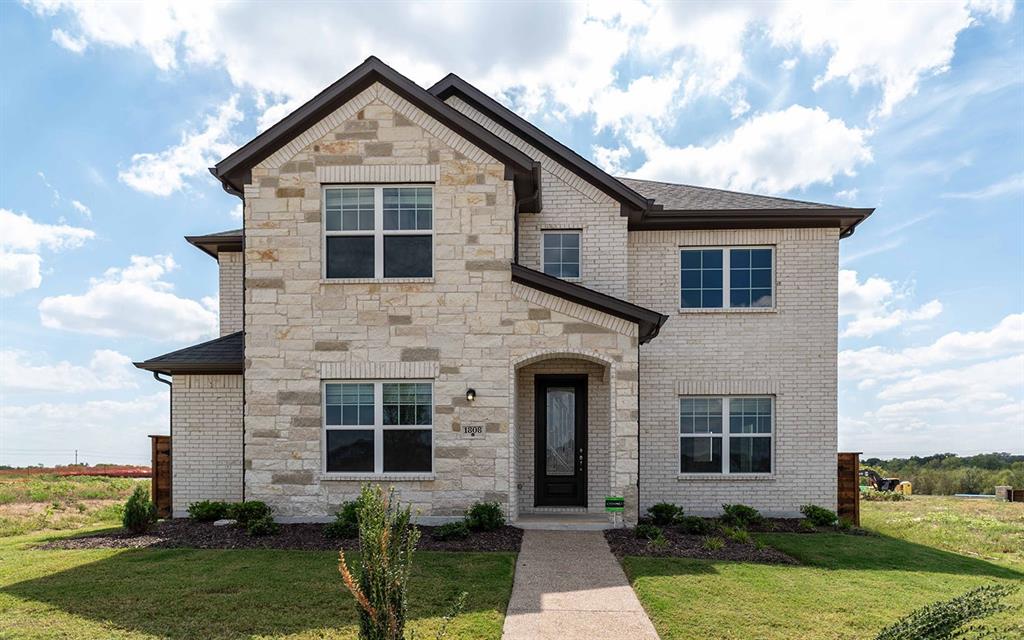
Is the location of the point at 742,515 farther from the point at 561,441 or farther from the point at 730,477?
the point at 561,441

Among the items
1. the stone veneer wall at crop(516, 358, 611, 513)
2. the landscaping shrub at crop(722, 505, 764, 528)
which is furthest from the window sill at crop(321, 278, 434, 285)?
the landscaping shrub at crop(722, 505, 764, 528)

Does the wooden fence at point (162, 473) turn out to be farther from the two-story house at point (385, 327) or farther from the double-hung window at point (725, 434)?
the double-hung window at point (725, 434)

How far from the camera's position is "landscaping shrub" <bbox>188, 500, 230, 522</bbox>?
12547mm

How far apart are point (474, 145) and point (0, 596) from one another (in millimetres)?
9242

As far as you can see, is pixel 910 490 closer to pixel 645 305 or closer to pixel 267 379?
pixel 645 305

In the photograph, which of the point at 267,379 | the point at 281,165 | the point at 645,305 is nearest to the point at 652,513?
the point at 645,305

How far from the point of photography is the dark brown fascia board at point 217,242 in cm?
1591

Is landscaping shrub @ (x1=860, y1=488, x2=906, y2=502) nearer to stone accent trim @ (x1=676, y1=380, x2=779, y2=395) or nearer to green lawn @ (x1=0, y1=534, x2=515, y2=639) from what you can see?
stone accent trim @ (x1=676, y1=380, x2=779, y2=395)

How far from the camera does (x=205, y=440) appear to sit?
13648 mm

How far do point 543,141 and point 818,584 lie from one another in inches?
374

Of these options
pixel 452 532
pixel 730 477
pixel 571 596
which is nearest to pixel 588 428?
pixel 730 477

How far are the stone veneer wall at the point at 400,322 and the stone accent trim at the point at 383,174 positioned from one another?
21mm

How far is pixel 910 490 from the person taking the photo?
2431 centimetres

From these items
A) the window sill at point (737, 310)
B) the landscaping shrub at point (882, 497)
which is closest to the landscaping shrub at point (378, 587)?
the window sill at point (737, 310)
